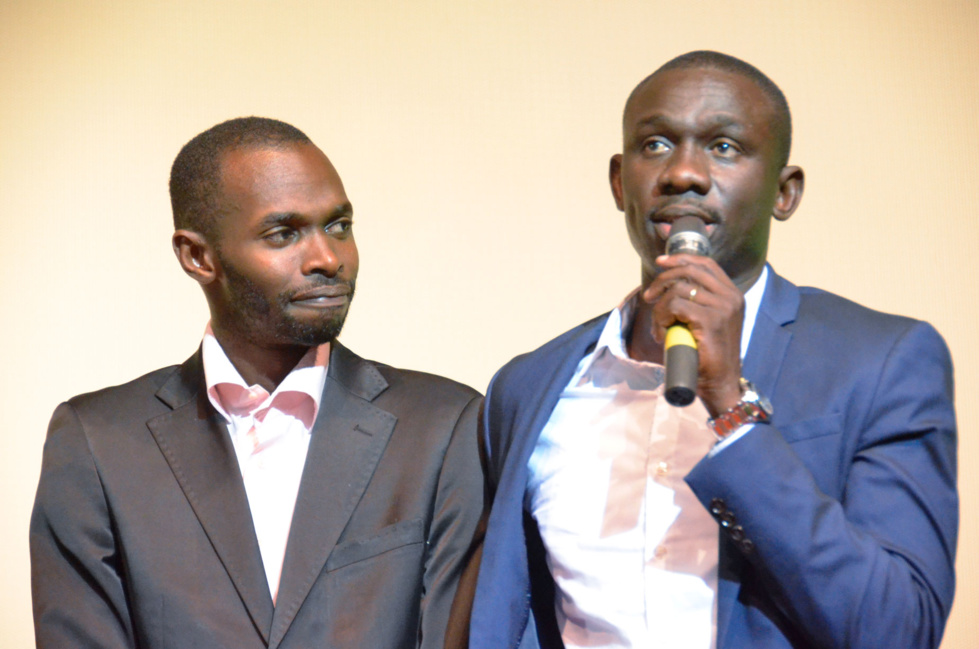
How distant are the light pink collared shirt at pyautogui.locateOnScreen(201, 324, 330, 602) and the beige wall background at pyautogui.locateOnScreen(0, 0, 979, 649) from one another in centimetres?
86

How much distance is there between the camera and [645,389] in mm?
1779

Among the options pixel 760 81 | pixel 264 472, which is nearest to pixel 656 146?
pixel 760 81

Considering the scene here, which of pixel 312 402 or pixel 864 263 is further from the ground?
pixel 864 263

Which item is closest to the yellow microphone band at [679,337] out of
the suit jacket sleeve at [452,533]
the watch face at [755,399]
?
the watch face at [755,399]

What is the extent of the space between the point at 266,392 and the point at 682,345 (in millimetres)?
1128

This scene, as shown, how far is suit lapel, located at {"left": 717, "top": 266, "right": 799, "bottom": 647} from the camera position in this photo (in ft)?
4.89

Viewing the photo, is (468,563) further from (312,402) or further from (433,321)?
(433,321)

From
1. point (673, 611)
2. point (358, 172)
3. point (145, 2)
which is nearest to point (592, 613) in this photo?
point (673, 611)

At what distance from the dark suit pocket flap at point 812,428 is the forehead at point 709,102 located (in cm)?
47

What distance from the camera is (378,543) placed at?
2.05 meters

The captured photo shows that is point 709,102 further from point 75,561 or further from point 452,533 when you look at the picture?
point 75,561

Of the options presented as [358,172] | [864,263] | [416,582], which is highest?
[358,172]

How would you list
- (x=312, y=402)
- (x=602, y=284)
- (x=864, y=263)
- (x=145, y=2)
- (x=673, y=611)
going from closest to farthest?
(x=673, y=611) < (x=312, y=402) < (x=864, y=263) < (x=602, y=284) < (x=145, y=2)

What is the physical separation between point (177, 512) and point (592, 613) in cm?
89
